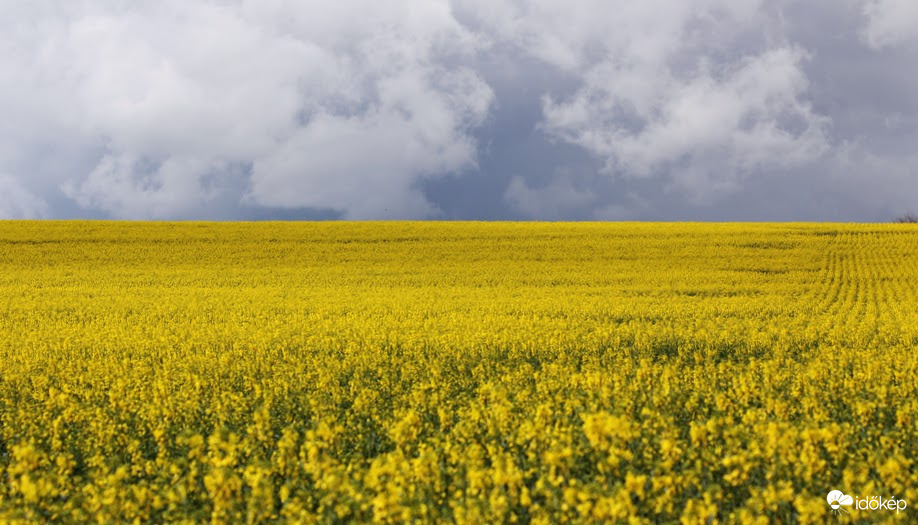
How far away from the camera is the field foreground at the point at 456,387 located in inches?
231

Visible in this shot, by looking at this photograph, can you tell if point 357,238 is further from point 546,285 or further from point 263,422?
point 263,422

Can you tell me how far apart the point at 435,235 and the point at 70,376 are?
3353 cm
